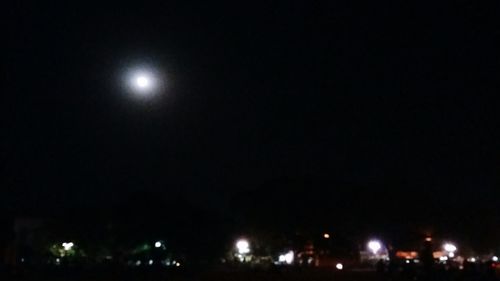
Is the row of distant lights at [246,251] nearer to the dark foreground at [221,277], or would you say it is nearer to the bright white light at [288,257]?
the bright white light at [288,257]

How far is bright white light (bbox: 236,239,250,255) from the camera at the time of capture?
90.9m

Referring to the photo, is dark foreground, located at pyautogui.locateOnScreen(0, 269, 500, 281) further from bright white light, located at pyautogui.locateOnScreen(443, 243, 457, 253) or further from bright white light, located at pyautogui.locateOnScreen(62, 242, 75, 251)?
bright white light, located at pyautogui.locateOnScreen(443, 243, 457, 253)

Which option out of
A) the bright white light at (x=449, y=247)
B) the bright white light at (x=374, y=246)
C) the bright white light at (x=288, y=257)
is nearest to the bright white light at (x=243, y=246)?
the bright white light at (x=288, y=257)

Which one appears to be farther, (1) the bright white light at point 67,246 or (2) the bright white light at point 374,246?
(1) the bright white light at point 67,246

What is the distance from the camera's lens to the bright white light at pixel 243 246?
298 feet

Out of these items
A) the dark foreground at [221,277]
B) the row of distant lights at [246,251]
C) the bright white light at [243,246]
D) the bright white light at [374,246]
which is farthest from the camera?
the bright white light at [243,246]

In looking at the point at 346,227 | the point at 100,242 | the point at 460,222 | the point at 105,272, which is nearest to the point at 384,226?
the point at 346,227

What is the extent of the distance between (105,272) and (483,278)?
2207 cm

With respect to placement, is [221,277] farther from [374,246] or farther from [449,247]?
[449,247]

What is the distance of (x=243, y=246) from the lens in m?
92.3

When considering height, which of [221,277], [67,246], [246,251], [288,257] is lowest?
[221,277]

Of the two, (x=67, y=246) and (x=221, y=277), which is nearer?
(x=221, y=277)

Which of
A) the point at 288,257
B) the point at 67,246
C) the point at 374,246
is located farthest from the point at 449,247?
the point at 67,246

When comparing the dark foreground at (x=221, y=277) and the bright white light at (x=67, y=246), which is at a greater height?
the bright white light at (x=67, y=246)
